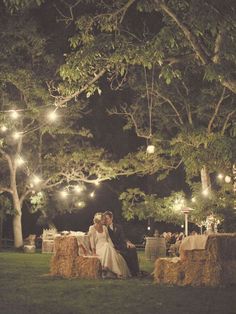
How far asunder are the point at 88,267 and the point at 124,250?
1.18 metres

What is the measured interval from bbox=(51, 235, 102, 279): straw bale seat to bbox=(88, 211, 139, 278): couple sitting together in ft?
0.97

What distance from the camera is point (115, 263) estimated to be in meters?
11.7

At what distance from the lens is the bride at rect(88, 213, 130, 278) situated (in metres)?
11.7

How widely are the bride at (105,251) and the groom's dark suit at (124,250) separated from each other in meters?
0.34

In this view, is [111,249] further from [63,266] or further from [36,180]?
[36,180]

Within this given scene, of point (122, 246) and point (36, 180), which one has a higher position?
point (36, 180)

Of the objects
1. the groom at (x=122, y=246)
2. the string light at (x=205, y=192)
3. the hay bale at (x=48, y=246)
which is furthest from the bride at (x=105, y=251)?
the hay bale at (x=48, y=246)

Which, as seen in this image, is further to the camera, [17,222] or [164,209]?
[17,222]

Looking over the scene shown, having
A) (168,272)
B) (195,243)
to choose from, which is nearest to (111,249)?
(168,272)

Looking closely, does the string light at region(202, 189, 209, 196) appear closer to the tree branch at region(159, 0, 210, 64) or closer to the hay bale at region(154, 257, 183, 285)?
the hay bale at region(154, 257, 183, 285)

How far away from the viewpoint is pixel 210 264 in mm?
10273

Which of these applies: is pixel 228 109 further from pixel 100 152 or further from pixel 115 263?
pixel 115 263

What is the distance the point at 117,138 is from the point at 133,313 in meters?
26.0

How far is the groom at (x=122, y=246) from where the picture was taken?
40.3 feet
